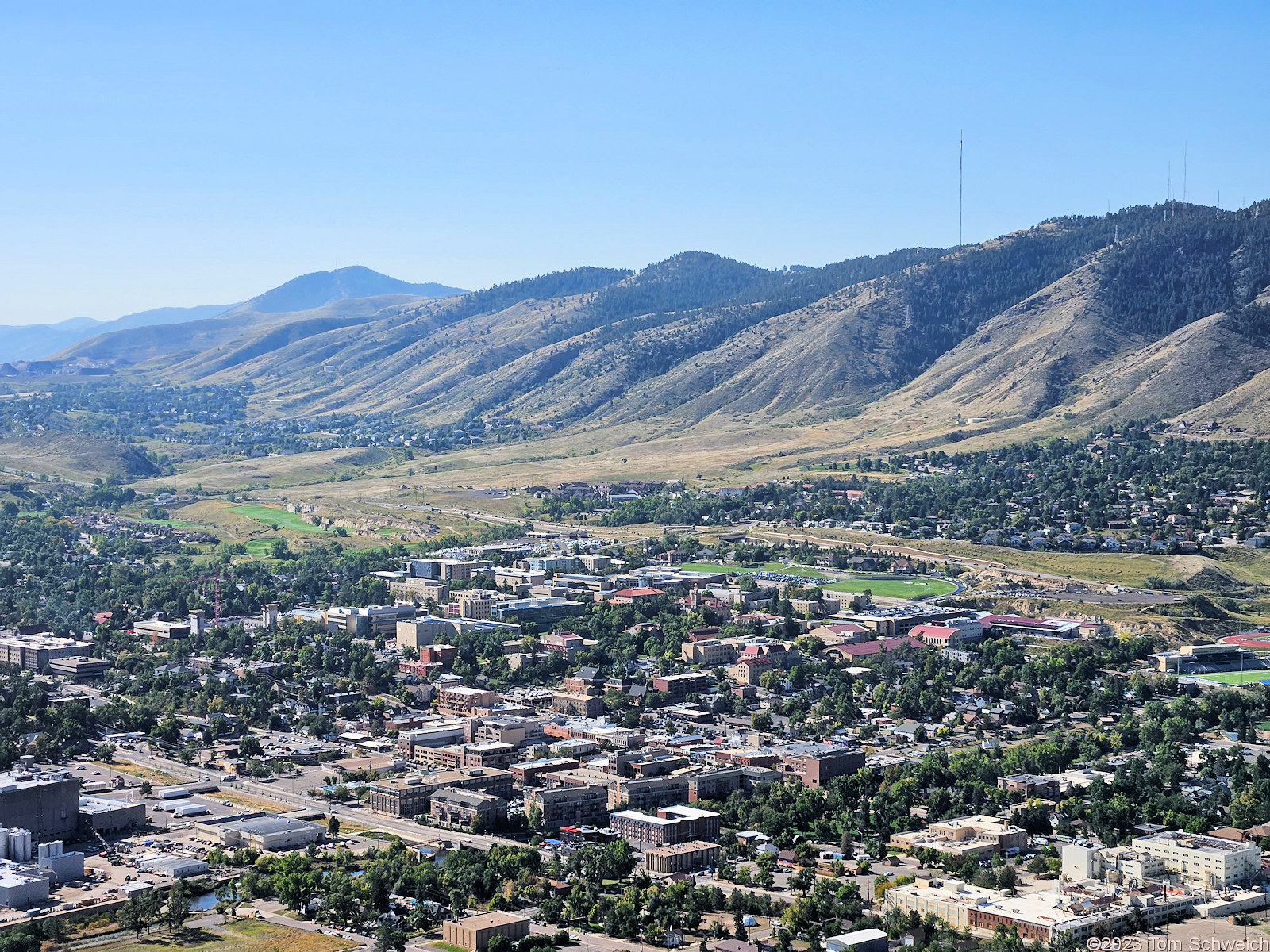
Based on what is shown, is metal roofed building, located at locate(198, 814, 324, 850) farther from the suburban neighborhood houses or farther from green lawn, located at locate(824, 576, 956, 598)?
green lawn, located at locate(824, 576, 956, 598)

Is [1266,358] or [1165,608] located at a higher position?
[1266,358]

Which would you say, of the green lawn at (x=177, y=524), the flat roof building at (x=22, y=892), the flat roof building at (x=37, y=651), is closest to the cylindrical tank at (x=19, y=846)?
the flat roof building at (x=22, y=892)

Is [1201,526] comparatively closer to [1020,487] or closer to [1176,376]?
[1020,487]

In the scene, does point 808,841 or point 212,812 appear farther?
point 212,812

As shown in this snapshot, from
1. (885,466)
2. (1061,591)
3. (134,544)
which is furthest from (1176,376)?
(134,544)

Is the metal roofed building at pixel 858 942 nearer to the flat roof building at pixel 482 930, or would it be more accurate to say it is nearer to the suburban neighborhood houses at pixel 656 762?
the suburban neighborhood houses at pixel 656 762

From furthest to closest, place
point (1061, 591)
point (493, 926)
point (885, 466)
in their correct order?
point (885, 466)
point (1061, 591)
point (493, 926)

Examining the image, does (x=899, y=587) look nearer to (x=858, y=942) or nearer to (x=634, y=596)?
(x=634, y=596)
